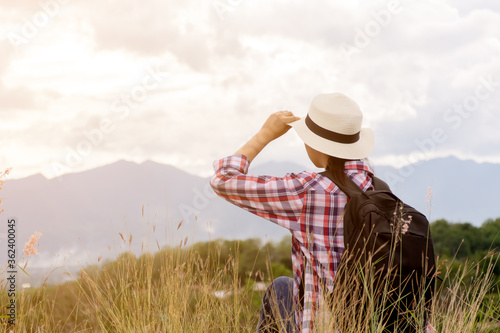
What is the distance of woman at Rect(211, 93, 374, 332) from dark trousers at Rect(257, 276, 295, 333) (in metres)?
0.02

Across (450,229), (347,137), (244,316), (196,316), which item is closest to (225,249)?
(244,316)

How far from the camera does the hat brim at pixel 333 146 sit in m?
2.65

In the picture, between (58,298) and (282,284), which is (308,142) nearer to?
(282,284)

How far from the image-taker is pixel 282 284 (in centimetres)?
307

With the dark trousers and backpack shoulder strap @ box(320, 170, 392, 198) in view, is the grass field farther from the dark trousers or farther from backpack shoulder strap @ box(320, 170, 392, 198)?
backpack shoulder strap @ box(320, 170, 392, 198)

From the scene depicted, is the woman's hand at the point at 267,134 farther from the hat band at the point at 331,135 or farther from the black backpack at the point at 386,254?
the black backpack at the point at 386,254

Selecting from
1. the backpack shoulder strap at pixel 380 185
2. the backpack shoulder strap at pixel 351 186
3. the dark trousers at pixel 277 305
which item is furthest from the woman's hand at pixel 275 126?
the dark trousers at pixel 277 305

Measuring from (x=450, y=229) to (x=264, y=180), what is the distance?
435cm

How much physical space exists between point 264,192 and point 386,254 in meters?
0.69

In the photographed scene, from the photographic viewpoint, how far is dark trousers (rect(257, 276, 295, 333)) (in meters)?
2.97

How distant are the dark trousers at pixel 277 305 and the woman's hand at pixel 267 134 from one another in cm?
86

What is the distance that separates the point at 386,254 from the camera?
2.45 metres

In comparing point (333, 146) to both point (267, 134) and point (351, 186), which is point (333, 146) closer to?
point (351, 186)

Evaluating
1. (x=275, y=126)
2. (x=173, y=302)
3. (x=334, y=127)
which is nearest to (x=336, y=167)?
(x=334, y=127)
